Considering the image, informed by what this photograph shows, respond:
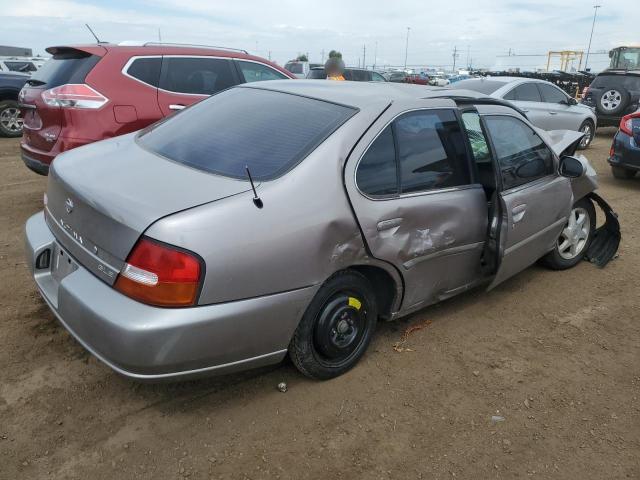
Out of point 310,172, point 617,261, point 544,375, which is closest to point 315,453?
point 310,172

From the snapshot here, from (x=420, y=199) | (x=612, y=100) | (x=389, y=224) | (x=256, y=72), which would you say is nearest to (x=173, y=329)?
(x=389, y=224)

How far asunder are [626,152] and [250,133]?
6.78 metres

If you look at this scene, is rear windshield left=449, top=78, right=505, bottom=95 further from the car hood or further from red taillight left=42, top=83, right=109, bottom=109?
the car hood

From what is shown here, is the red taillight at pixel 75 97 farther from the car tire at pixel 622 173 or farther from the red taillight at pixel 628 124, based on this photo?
the car tire at pixel 622 173

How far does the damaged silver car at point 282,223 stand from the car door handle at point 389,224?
22 mm

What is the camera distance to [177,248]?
2.06 m

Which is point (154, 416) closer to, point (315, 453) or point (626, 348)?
point (315, 453)

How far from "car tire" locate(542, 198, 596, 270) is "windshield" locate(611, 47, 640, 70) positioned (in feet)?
61.4

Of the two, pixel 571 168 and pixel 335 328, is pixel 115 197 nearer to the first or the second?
pixel 335 328

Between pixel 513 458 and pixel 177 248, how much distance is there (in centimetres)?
180

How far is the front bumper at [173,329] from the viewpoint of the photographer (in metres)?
2.08

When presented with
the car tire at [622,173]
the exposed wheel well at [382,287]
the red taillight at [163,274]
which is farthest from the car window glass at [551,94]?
the red taillight at [163,274]

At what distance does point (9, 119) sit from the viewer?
1027 cm

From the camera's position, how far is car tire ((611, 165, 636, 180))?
8078 millimetres
